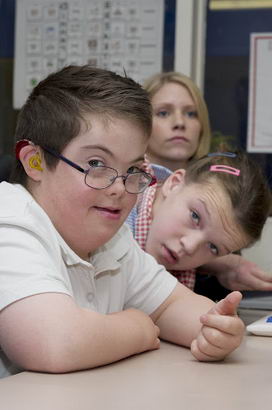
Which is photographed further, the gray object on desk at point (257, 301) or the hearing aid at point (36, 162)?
the gray object on desk at point (257, 301)

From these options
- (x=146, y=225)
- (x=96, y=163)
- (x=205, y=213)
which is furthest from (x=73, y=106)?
(x=146, y=225)

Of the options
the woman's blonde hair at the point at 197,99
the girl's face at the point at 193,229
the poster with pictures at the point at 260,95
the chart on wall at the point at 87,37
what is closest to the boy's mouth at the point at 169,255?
the girl's face at the point at 193,229

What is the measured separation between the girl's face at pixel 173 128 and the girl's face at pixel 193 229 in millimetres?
495

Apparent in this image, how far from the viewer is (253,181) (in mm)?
1329

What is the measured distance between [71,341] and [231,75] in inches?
63.1

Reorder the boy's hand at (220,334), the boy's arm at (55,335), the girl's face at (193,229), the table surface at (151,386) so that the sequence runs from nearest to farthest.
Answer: the table surface at (151,386)
the boy's arm at (55,335)
the boy's hand at (220,334)
the girl's face at (193,229)

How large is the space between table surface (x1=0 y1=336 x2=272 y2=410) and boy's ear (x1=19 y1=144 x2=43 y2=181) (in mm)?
295

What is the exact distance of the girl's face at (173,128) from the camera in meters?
1.92

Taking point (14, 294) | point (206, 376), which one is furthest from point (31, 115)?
point (206, 376)

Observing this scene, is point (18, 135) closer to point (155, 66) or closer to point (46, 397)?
point (46, 397)

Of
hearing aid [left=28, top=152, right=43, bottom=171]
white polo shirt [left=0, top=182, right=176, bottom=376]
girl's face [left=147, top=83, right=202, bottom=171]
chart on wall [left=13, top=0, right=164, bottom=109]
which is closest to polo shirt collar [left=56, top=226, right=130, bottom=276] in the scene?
white polo shirt [left=0, top=182, right=176, bottom=376]

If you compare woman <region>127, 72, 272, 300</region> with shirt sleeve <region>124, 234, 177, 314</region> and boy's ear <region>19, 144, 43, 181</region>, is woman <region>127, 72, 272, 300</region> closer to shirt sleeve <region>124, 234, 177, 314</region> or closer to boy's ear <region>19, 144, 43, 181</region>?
shirt sleeve <region>124, 234, 177, 314</region>

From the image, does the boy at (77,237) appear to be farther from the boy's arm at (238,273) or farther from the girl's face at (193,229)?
the boy's arm at (238,273)

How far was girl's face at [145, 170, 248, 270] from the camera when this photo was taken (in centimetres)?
130
